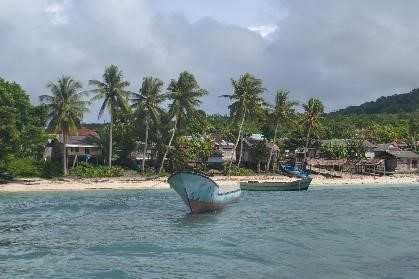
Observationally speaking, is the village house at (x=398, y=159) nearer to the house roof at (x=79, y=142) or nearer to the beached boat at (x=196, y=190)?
the house roof at (x=79, y=142)

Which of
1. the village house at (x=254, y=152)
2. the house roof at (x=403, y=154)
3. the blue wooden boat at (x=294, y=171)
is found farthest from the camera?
the house roof at (x=403, y=154)

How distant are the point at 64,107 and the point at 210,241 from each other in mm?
49189

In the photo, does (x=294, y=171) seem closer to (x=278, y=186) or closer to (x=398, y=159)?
(x=278, y=186)

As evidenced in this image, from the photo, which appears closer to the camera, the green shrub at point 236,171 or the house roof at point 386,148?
the green shrub at point 236,171

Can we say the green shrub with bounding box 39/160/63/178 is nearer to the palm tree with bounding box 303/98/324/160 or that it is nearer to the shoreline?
the shoreline

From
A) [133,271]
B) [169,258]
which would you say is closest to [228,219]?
A: [169,258]

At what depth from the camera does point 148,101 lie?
7588 centimetres

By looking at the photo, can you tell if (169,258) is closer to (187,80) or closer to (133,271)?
(133,271)

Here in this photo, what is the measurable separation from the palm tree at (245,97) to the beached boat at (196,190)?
41.9m

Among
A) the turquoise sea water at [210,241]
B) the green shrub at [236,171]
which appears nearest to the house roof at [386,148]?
the green shrub at [236,171]

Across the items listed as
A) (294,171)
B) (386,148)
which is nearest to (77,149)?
(294,171)

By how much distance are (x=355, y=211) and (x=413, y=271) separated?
863 inches

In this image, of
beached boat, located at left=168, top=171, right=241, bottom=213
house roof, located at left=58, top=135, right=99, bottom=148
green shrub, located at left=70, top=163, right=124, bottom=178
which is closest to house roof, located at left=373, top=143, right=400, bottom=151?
green shrub, located at left=70, top=163, right=124, bottom=178

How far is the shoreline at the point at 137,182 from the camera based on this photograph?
63594 millimetres
